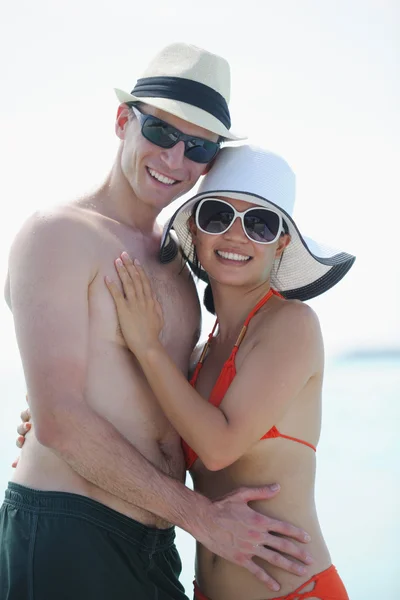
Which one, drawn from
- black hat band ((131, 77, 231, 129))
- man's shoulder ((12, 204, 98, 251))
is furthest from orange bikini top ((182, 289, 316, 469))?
black hat band ((131, 77, 231, 129))

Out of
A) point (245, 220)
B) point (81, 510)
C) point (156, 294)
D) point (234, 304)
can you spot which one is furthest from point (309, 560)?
point (245, 220)

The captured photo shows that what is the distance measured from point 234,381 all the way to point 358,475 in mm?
9314

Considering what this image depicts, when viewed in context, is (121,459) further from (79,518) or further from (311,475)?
(311,475)

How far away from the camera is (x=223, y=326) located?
11.2 feet

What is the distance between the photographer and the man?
2.81 m

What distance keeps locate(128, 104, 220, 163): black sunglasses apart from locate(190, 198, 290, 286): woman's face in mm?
334

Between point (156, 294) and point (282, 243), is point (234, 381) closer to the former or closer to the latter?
point (156, 294)

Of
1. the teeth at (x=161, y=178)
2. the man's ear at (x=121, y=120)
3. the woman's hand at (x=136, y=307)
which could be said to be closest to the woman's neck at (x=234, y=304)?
the woman's hand at (x=136, y=307)

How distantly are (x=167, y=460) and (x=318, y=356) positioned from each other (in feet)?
2.47

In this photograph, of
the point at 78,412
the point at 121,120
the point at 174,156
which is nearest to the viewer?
the point at 78,412

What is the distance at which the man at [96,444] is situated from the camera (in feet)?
9.23

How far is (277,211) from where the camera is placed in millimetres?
3064

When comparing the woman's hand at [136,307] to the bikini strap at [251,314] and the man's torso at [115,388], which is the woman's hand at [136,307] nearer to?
the man's torso at [115,388]

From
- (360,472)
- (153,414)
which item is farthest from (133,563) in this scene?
(360,472)
